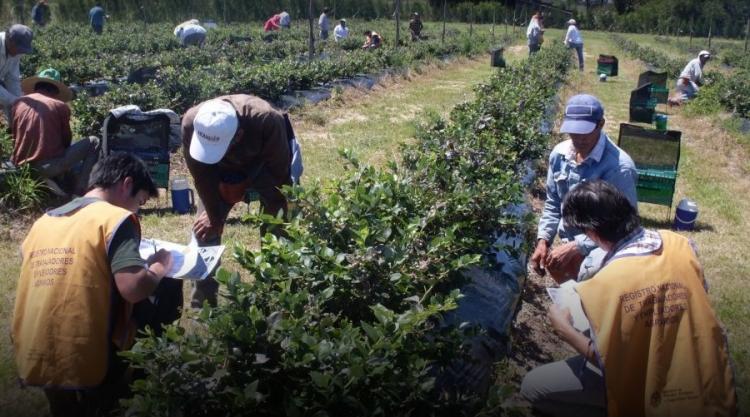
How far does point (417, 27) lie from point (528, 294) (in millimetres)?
21557

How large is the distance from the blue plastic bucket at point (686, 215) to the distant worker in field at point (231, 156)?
426 cm

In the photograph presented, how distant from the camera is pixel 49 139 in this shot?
6.21 meters

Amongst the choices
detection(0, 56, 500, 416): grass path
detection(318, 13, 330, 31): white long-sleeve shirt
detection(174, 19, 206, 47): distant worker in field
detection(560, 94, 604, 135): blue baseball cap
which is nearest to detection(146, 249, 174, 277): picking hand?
detection(0, 56, 500, 416): grass path

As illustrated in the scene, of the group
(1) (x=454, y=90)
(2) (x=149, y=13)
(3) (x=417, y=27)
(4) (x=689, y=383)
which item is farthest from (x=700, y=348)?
(2) (x=149, y=13)

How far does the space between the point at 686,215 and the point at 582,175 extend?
10.6 feet

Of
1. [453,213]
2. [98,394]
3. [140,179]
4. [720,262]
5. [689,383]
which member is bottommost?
[720,262]

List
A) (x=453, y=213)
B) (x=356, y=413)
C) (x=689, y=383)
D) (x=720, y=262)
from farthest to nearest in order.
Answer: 1. (x=720, y=262)
2. (x=453, y=213)
3. (x=689, y=383)
4. (x=356, y=413)

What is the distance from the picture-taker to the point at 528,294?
4957mm

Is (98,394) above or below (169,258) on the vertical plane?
below

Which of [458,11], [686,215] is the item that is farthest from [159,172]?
[458,11]

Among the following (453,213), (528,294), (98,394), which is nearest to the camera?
(98,394)

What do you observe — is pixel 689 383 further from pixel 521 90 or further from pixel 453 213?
pixel 521 90

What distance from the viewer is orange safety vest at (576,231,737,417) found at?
2.50m

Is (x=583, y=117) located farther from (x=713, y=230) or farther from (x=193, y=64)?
(x=193, y=64)
